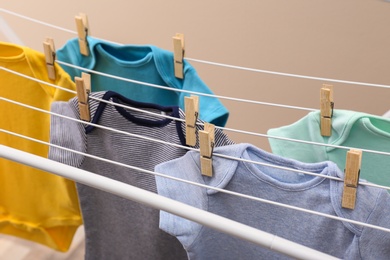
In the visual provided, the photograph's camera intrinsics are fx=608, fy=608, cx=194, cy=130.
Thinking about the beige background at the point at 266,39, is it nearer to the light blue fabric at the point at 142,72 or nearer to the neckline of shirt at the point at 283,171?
the light blue fabric at the point at 142,72

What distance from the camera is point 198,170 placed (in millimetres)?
963

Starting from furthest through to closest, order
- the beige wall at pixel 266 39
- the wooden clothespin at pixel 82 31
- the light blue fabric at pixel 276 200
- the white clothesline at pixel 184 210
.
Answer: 1. the beige wall at pixel 266 39
2. the wooden clothespin at pixel 82 31
3. the light blue fabric at pixel 276 200
4. the white clothesline at pixel 184 210

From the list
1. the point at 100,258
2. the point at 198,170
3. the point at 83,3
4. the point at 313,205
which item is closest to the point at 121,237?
the point at 100,258

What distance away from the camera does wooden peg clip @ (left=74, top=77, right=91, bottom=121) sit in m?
1.00

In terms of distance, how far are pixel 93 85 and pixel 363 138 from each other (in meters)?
0.53

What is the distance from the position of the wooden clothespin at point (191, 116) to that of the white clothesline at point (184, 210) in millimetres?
159

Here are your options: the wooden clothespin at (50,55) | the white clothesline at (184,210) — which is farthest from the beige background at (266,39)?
the white clothesline at (184,210)

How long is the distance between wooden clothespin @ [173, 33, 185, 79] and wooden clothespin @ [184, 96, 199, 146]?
16 centimetres

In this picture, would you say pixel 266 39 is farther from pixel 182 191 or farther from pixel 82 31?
pixel 182 191

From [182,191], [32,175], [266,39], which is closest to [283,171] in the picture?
[182,191]

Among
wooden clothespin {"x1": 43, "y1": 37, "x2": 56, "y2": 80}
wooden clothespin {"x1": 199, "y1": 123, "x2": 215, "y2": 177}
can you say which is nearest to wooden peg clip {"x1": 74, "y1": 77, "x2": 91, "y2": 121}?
wooden clothespin {"x1": 43, "y1": 37, "x2": 56, "y2": 80}

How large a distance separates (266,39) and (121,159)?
0.65m

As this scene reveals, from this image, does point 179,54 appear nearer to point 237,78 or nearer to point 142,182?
point 142,182

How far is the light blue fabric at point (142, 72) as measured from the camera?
3.50 feet
